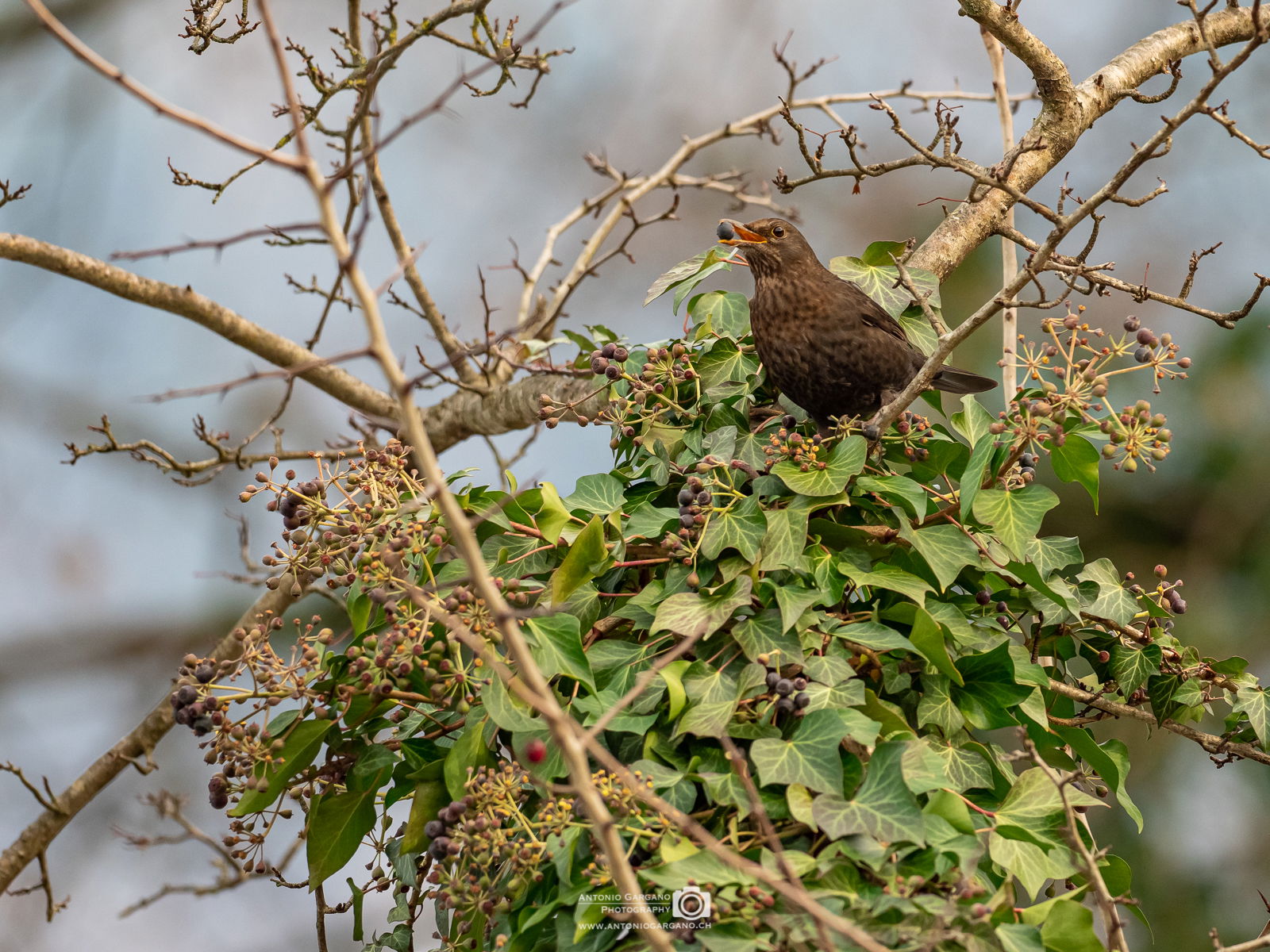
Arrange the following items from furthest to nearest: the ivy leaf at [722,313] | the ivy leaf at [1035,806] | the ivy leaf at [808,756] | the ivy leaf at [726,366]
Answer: the ivy leaf at [722,313]
the ivy leaf at [726,366]
the ivy leaf at [1035,806]
the ivy leaf at [808,756]

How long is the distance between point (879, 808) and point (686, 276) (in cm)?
109

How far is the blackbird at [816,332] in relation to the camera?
201cm

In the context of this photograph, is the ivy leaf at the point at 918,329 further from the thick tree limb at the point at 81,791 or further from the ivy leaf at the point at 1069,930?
the thick tree limb at the point at 81,791

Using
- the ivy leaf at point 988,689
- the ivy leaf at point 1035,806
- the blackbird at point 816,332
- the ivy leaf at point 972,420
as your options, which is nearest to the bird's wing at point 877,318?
the blackbird at point 816,332

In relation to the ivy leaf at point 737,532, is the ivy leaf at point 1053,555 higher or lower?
lower

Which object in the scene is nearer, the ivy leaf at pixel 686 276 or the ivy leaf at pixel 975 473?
the ivy leaf at pixel 975 473

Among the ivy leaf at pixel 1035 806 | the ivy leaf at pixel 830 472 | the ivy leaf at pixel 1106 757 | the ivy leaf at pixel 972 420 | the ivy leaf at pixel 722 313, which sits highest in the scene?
the ivy leaf at pixel 722 313

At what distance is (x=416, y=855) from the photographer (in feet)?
5.32

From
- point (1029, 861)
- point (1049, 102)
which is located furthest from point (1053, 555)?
point (1049, 102)

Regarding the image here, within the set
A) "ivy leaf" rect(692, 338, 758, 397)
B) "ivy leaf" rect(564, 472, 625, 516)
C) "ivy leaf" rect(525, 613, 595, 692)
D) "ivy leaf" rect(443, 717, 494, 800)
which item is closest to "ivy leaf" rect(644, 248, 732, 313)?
"ivy leaf" rect(692, 338, 758, 397)

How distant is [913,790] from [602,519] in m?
0.56

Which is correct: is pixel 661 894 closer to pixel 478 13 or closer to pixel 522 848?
pixel 522 848

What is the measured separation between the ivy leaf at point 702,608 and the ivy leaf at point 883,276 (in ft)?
2.55

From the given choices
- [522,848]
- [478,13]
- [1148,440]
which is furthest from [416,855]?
[478,13]
